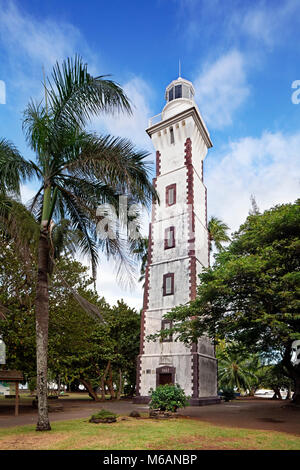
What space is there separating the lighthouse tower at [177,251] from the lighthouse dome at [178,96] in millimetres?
94

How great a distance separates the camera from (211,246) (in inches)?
1261

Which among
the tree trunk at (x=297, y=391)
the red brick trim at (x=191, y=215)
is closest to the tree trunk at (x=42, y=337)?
the tree trunk at (x=297, y=391)

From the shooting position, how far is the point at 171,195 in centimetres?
2803

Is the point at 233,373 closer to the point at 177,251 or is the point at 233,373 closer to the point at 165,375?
the point at 165,375

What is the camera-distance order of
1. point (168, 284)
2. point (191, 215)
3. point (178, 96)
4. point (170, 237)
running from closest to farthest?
point (168, 284) → point (191, 215) → point (170, 237) → point (178, 96)

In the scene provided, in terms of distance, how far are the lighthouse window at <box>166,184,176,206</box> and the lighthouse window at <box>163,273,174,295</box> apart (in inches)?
237

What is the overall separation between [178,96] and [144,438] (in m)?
30.1

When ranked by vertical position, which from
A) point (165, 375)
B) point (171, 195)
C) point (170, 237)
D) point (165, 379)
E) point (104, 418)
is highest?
point (171, 195)

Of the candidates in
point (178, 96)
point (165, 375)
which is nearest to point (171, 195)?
point (178, 96)

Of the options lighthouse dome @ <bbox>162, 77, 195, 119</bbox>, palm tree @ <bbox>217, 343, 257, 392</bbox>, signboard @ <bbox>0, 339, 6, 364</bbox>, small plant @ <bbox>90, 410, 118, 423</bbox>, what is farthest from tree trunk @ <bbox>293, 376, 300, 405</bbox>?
palm tree @ <bbox>217, 343, 257, 392</bbox>
